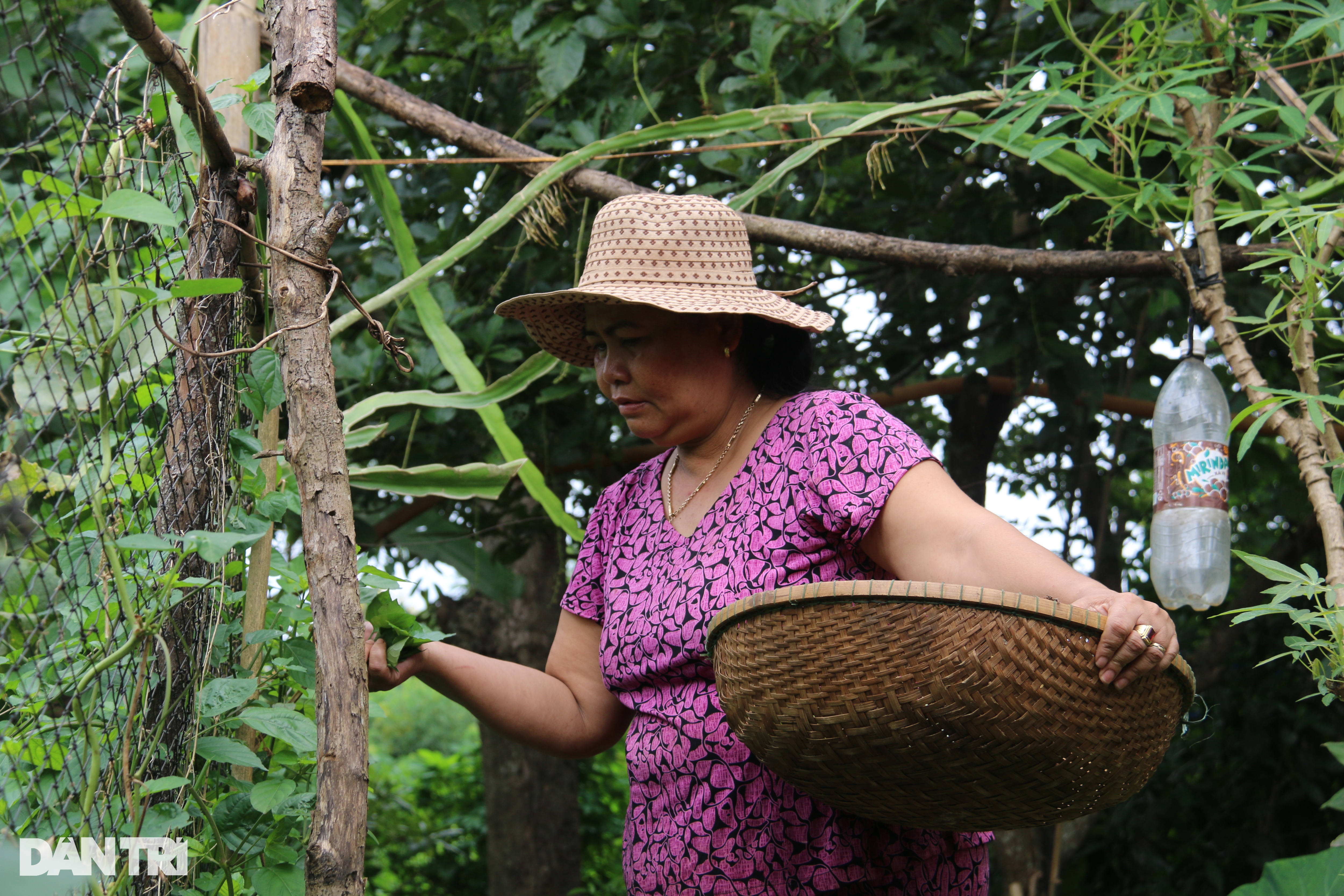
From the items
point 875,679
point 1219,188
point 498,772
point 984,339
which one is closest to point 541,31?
point 984,339

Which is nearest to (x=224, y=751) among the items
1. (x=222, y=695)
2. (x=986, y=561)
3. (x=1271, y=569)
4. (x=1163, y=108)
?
(x=222, y=695)

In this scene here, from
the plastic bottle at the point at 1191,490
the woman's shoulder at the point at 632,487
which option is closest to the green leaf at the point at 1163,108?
the plastic bottle at the point at 1191,490

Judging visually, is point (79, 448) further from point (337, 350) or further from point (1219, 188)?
point (1219, 188)

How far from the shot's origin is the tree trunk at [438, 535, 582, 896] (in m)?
3.90

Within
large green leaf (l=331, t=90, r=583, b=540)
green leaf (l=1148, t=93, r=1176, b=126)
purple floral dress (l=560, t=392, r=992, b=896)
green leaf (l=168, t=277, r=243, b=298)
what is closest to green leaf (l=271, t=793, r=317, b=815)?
purple floral dress (l=560, t=392, r=992, b=896)

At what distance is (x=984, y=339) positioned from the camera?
2875 mm

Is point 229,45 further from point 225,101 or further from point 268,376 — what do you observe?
point 268,376

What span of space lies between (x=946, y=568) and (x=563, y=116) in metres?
1.97

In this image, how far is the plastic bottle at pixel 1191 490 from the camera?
1.79m

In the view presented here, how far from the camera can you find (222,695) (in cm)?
118

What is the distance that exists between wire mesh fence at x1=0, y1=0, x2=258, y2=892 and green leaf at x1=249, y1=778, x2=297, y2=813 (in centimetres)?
8

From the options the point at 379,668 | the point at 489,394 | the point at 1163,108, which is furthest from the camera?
the point at 489,394

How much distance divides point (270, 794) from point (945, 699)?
732 millimetres

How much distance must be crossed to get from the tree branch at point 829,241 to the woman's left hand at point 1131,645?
1.24 meters
